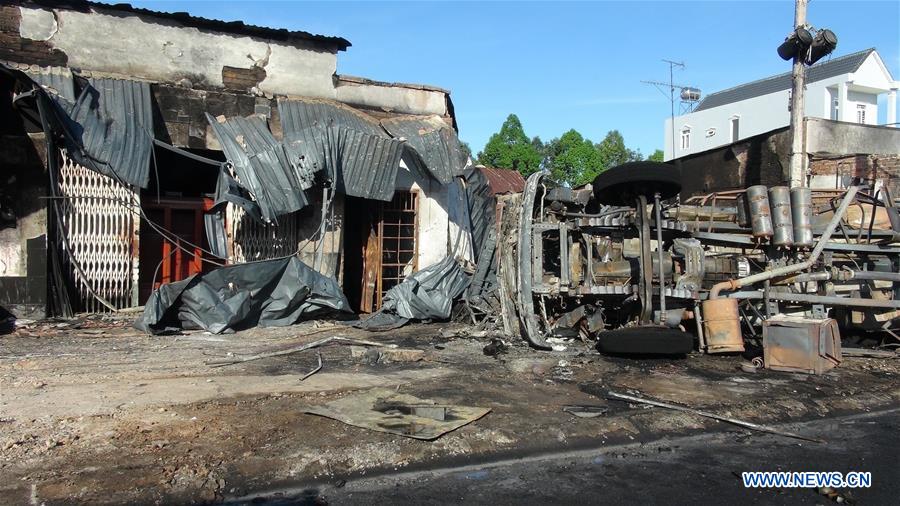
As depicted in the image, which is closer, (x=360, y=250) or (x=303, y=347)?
(x=303, y=347)

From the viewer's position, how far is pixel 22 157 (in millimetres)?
8906

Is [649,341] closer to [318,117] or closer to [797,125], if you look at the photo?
[318,117]

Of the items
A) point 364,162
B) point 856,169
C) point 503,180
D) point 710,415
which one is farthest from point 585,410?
point 503,180

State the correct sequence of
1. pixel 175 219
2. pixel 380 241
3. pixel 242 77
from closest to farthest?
pixel 175 219 → pixel 242 77 → pixel 380 241

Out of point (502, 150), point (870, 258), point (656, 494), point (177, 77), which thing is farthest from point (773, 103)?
point (656, 494)

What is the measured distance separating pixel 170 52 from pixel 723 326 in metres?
9.08

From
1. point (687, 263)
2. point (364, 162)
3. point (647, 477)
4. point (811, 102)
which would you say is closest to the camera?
point (647, 477)

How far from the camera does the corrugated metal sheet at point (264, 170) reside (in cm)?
936

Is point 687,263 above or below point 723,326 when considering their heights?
above

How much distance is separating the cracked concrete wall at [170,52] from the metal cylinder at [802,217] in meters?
7.53

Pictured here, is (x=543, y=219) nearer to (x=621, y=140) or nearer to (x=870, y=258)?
(x=870, y=258)

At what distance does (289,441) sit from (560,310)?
4.85 metres

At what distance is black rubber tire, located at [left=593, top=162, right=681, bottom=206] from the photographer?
24.1ft

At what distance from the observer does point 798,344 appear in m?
6.93
